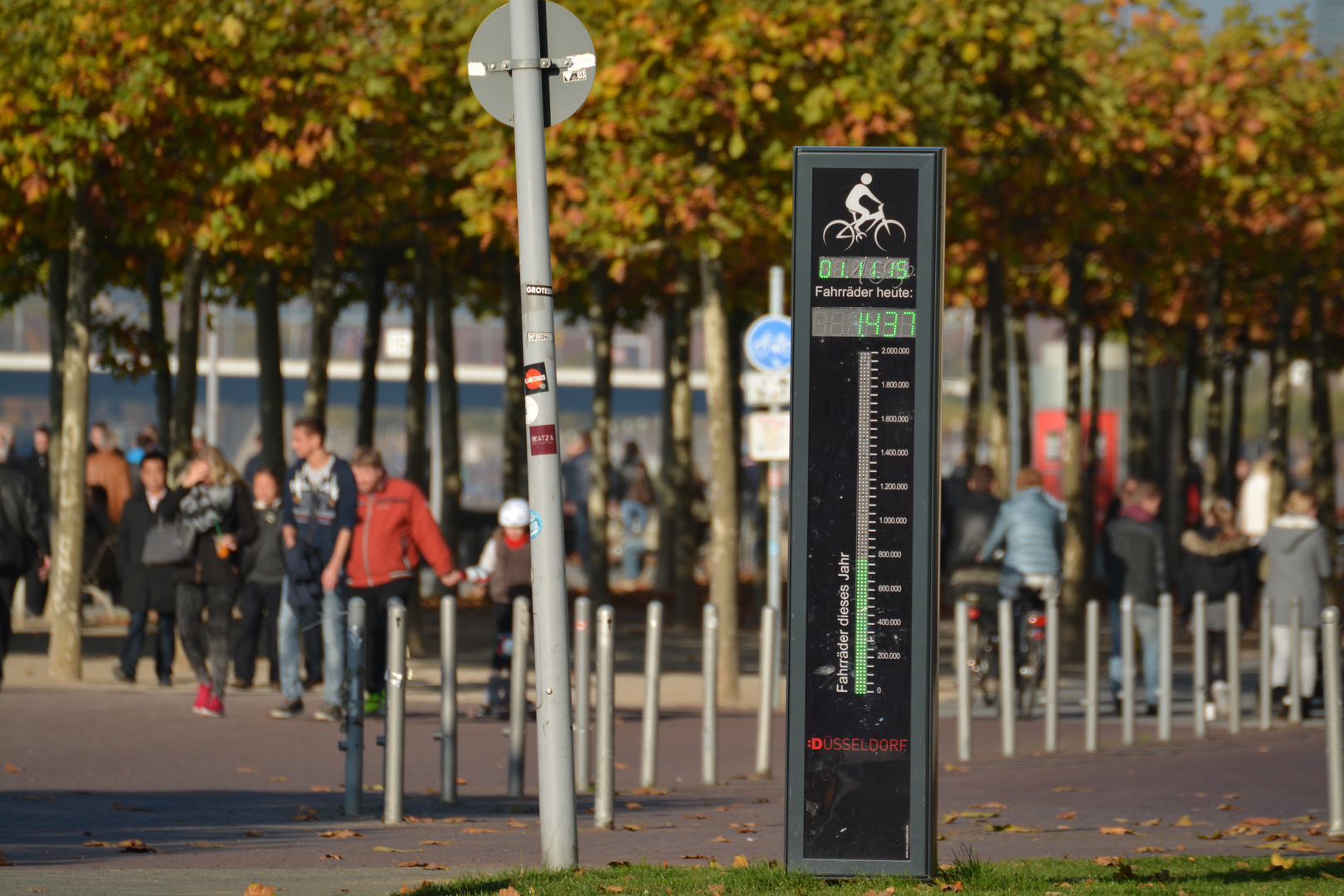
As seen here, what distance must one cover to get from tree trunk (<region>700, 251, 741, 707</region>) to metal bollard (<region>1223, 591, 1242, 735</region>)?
3.90m

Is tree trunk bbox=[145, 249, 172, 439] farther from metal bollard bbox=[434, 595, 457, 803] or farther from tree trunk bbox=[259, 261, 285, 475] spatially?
metal bollard bbox=[434, 595, 457, 803]

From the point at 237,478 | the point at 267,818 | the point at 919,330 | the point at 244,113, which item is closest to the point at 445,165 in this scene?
the point at 244,113

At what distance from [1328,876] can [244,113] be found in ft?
34.4

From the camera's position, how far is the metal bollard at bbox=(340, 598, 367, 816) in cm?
914

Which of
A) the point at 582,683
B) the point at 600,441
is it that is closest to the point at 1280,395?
the point at 600,441

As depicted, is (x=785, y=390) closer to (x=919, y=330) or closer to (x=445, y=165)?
(x=445, y=165)

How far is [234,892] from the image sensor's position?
6652 mm

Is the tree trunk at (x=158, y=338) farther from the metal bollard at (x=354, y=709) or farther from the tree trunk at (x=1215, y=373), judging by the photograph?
the tree trunk at (x=1215, y=373)

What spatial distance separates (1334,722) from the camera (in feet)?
30.2

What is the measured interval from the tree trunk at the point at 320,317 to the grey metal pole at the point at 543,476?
1030 centimetres

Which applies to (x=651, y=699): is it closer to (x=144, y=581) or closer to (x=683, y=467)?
(x=144, y=581)

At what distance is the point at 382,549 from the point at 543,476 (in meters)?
5.81

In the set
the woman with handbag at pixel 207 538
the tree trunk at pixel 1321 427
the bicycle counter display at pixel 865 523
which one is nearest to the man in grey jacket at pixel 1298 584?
the woman with handbag at pixel 207 538

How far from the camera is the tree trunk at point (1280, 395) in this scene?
27.2 meters
